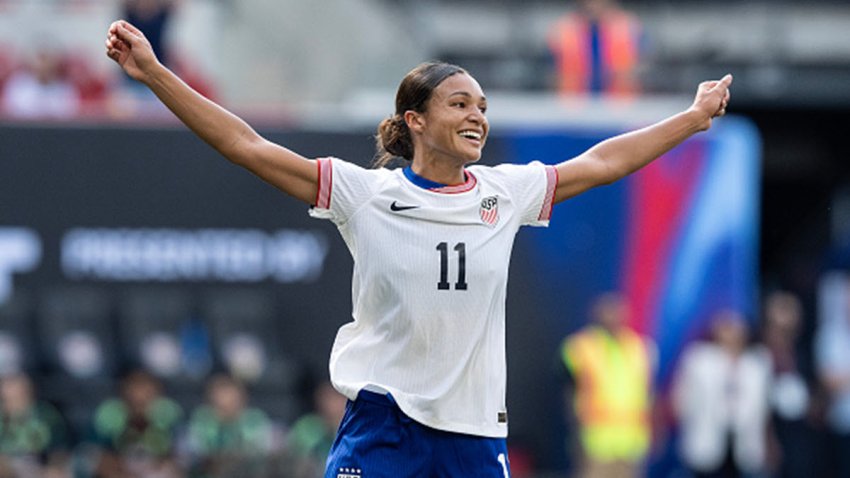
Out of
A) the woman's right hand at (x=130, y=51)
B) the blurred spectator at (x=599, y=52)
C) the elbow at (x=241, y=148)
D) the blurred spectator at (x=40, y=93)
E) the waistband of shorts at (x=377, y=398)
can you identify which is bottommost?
the waistband of shorts at (x=377, y=398)

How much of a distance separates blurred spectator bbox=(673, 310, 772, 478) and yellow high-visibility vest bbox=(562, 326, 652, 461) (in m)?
0.49

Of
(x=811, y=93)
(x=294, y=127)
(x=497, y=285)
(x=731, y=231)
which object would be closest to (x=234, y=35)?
(x=294, y=127)

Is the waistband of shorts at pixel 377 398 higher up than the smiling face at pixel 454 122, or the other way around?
the smiling face at pixel 454 122

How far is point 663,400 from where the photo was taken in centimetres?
1688

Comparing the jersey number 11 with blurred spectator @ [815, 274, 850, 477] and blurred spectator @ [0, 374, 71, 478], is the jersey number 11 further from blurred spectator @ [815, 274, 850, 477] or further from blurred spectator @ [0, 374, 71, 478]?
blurred spectator @ [815, 274, 850, 477]

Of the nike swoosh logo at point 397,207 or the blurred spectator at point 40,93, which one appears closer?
the nike swoosh logo at point 397,207

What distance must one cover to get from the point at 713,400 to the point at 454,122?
9.76m

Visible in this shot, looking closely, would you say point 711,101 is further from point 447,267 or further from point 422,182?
point 447,267

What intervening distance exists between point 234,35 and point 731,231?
5000 millimetres

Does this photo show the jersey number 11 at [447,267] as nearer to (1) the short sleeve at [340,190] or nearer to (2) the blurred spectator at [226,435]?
(1) the short sleeve at [340,190]

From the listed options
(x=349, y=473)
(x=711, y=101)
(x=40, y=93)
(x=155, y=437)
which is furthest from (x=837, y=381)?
(x=349, y=473)

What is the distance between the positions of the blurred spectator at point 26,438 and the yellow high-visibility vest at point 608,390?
4478 millimetres

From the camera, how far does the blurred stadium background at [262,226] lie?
1606cm

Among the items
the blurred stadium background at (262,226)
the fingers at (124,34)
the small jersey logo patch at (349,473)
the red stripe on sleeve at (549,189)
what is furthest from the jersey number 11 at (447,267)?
the blurred stadium background at (262,226)
